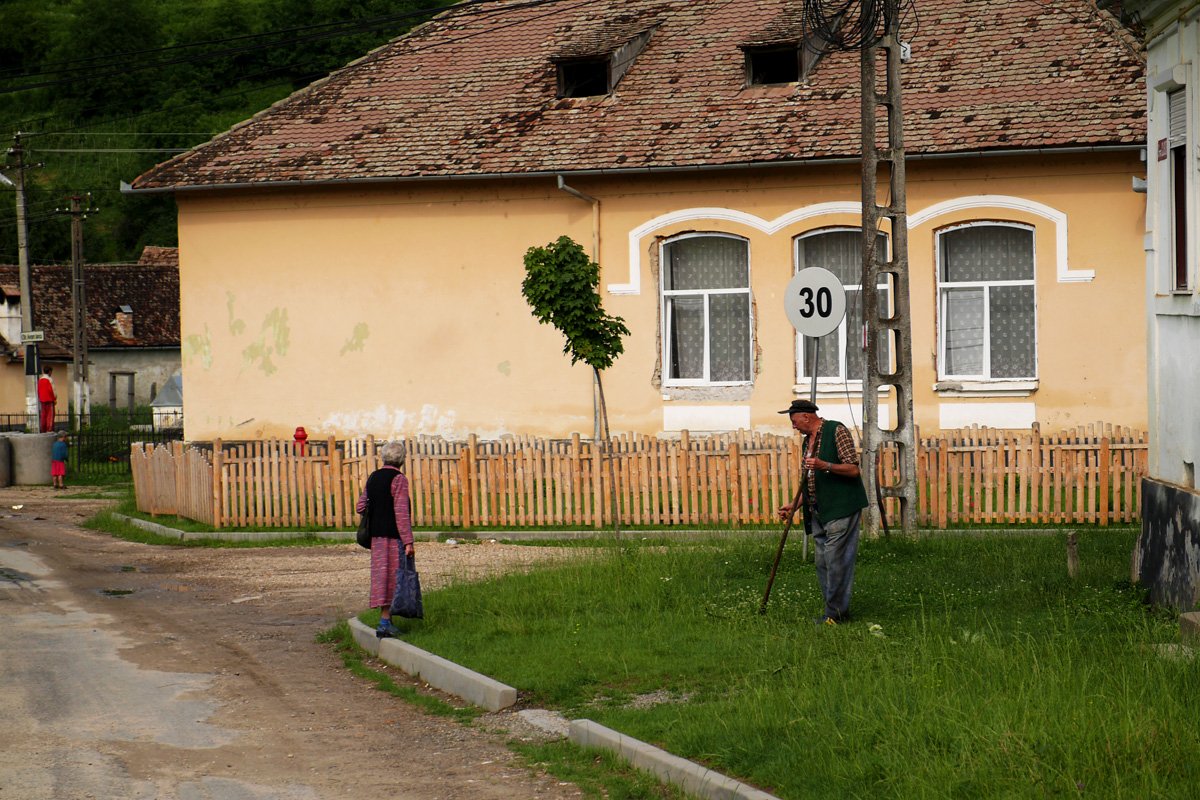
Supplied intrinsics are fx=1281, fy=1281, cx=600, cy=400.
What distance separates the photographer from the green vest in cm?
891

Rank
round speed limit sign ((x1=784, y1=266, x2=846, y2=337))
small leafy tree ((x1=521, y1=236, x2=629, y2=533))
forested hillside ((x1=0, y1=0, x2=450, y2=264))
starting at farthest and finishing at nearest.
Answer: forested hillside ((x1=0, y1=0, x2=450, y2=264)) → small leafy tree ((x1=521, y1=236, x2=629, y2=533)) → round speed limit sign ((x1=784, y1=266, x2=846, y2=337))

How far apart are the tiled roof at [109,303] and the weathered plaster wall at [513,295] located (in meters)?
32.4

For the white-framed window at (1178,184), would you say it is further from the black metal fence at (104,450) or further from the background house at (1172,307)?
the black metal fence at (104,450)

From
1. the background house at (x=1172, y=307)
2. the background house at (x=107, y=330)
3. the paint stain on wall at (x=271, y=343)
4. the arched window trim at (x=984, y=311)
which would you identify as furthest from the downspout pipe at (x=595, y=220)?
the background house at (x=107, y=330)

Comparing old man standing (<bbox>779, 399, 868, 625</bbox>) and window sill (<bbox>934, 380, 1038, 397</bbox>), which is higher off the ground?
window sill (<bbox>934, 380, 1038, 397</bbox>)

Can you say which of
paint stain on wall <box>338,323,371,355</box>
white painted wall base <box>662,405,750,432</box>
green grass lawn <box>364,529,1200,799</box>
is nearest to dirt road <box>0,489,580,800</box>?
green grass lawn <box>364,529,1200,799</box>

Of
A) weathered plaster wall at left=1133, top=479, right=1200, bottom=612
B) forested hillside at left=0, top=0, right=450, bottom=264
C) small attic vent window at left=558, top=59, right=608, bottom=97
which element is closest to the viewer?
weathered plaster wall at left=1133, top=479, right=1200, bottom=612

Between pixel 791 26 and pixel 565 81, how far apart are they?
3831mm

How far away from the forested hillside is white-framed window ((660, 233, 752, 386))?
1623 inches

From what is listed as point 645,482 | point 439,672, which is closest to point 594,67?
point 645,482

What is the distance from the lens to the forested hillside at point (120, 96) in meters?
68.2

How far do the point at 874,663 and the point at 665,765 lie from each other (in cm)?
179

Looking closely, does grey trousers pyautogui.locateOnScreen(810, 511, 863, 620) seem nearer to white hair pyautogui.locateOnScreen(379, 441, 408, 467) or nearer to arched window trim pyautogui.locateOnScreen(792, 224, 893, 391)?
white hair pyautogui.locateOnScreen(379, 441, 408, 467)

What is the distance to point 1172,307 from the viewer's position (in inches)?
369
